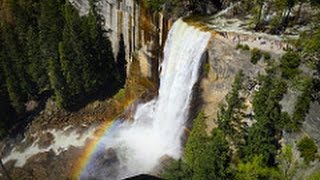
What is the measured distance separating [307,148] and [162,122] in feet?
62.7

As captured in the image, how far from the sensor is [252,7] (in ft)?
162

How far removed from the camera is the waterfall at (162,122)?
45281 millimetres

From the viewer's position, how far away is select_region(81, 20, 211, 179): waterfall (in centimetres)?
4528

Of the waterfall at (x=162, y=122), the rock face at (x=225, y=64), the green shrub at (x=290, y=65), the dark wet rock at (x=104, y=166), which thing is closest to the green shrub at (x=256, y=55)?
the rock face at (x=225, y=64)

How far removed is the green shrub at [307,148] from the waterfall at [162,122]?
12365 mm

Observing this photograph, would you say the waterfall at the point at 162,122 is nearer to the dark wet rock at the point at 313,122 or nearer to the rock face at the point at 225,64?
the rock face at the point at 225,64

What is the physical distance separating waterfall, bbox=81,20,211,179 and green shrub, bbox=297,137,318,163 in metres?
12.4

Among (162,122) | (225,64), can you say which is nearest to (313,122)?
(225,64)

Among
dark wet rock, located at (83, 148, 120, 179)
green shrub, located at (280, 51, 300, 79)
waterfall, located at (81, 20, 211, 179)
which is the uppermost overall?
green shrub, located at (280, 51, 300, 79)

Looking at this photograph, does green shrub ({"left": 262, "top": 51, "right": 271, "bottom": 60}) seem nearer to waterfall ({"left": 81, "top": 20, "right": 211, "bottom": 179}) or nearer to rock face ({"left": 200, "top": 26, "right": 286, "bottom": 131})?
rock face ({"left": 200, "top": 26, "right": 286, "bottom": 131})

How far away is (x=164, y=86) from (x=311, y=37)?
17.2m

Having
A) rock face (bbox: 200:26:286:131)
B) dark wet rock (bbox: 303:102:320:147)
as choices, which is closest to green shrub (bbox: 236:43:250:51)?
rock face (bbox: 200:26:286:131)

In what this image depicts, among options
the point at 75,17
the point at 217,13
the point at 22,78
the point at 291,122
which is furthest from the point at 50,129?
the point at 291,122

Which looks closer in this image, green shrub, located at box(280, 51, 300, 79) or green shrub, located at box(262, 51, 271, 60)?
green shrub, located at box(280, 51, 300, 79)
